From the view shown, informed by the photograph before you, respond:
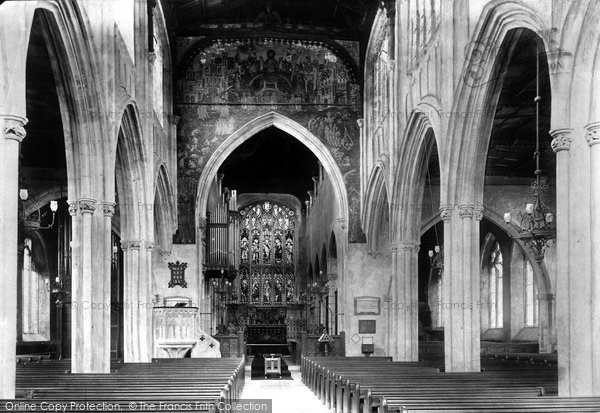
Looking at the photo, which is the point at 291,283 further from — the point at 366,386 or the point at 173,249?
the point at 366,386

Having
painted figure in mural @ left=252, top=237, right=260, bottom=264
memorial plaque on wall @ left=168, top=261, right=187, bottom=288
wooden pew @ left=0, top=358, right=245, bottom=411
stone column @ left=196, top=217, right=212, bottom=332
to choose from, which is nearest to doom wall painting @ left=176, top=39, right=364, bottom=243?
stone column @ left=196, top=217, right=212, bottom=332

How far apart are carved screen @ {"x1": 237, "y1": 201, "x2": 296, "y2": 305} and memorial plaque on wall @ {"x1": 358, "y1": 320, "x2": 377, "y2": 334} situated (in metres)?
17.0

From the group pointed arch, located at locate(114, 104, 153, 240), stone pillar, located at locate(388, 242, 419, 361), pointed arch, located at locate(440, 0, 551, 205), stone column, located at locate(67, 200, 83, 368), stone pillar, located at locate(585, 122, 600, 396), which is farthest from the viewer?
stone pillar, located at locate(388, 242, 419, 361)

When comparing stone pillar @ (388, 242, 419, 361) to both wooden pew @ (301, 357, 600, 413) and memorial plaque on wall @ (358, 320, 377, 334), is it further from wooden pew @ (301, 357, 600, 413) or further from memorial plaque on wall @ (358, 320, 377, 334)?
memorial plaque on wall @ (358, 320, 377, 334)

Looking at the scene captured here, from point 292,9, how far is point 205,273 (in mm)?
9921

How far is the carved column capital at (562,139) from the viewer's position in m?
10.4

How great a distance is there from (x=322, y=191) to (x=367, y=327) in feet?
30.9

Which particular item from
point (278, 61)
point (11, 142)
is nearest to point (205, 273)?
point (278, 61)

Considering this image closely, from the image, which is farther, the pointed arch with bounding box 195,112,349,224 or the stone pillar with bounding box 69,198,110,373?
the pointed arch with bounding box 195,112,349,224

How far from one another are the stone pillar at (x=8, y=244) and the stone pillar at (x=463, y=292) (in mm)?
8790

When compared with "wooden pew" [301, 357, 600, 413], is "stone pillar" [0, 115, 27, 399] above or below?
above

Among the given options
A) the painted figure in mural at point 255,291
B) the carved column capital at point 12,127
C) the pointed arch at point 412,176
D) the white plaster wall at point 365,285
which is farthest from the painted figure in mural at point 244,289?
the carved column capital at point 12,127

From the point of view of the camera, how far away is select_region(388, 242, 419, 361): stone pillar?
21875mm

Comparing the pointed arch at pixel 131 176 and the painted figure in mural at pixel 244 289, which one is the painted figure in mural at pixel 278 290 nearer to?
the painted figure in mural at pixel 244 289
